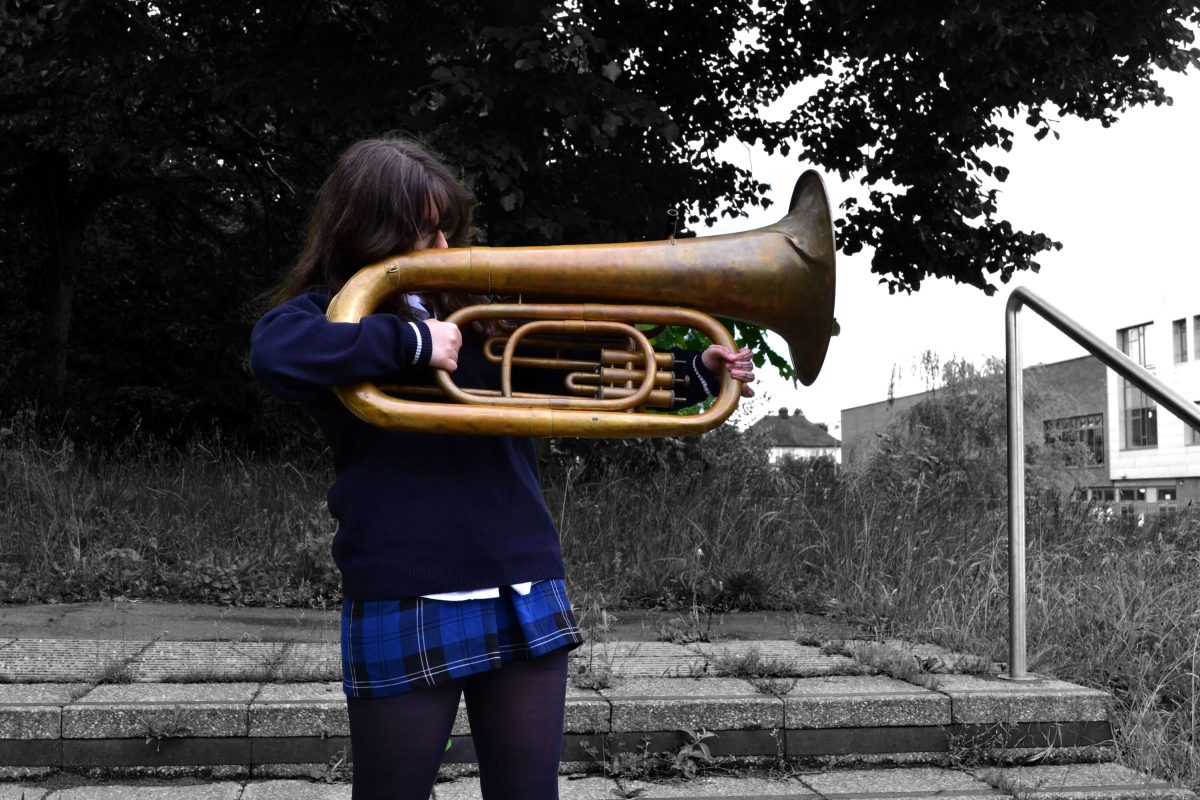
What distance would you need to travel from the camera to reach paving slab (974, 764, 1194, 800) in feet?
10.2

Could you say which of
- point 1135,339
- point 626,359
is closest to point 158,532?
point 626,359

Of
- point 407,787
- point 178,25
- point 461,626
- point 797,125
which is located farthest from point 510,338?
point 797,125

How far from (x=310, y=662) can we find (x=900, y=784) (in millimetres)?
1918

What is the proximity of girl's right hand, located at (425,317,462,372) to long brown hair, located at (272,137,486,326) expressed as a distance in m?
0.15

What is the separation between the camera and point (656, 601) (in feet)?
16.8

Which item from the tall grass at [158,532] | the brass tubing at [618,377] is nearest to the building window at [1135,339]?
the tall grass at [158,532]

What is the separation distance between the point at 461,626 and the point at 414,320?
1.68ft

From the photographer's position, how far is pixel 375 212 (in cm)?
184

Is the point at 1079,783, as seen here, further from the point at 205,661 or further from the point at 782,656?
the point at 205,661

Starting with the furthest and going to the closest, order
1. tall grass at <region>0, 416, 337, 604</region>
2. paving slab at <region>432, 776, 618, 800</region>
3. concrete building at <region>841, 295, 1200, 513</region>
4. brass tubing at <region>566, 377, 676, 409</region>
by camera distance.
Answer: concrete building at <region>841, 295, 1200, 513</region> → tall grass at <region>0, 416, 337, 604</region> → paving slab at <region>432, 776, 618, 800</region> → brass tubing at <region>566, 377, 676, 409</region>

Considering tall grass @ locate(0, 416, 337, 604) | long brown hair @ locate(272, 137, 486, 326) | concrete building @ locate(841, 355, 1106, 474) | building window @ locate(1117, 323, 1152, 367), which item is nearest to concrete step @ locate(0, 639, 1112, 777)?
tall grass @ locate(0, 416, 337, 604)

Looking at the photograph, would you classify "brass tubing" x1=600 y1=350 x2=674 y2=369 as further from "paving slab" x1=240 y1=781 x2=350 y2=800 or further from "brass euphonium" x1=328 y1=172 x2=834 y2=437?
"paving slab" x1=240 y1=781 x2=350 y2=800

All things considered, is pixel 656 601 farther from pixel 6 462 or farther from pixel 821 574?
pixel 6 462

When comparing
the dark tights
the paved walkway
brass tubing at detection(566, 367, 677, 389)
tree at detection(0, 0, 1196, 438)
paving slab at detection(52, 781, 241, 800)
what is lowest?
paving slab at detection(52, 781, 241, 800)
